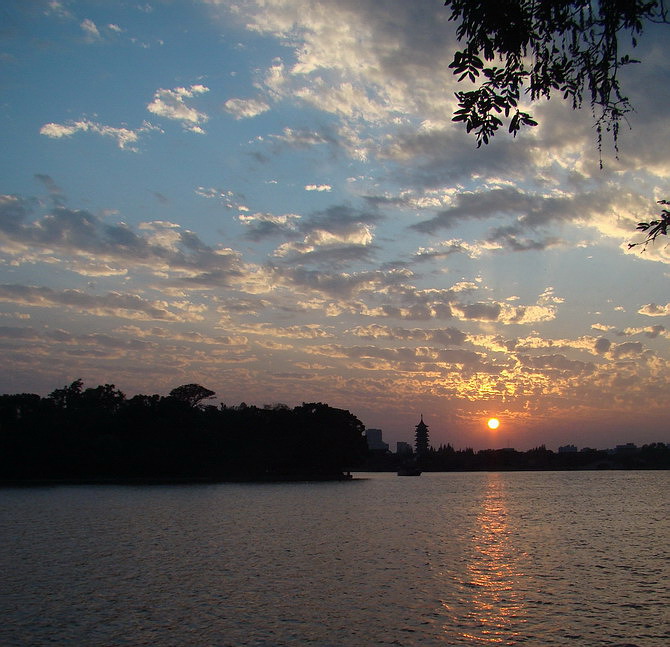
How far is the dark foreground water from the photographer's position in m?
21.8

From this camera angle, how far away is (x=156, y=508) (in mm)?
68500

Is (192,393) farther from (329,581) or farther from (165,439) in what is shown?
(329,581)

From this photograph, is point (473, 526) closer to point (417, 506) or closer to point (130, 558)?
point (417, 506)

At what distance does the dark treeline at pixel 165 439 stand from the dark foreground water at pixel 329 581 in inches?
2612

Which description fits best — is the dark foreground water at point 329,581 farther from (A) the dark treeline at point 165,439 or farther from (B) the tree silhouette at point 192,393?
(B) the tree silhouette at point 192,393

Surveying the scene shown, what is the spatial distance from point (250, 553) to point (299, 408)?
113269mm

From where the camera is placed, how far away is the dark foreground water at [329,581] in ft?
71.6

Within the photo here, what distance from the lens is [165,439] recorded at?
128750mm

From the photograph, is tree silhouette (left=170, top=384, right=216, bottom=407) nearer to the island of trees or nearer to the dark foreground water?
the island of trees

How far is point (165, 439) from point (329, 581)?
343 ft

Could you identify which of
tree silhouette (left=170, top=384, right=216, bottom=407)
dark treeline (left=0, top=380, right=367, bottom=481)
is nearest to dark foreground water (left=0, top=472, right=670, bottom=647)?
dark treeline (left=0, top=380, right=367, bottom=481)

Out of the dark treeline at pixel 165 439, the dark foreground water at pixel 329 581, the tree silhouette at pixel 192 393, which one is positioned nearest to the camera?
the dark foreground water at pixel 329 581

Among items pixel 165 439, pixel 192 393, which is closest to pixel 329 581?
pixel 165 439

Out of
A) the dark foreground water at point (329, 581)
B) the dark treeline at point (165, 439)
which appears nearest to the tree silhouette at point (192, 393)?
the dark treeline at point (165, 439)
